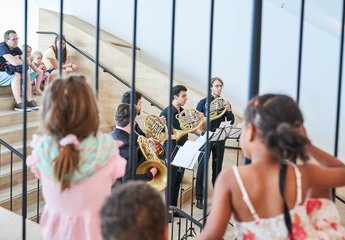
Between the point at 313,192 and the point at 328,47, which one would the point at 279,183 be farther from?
the point at 328,47

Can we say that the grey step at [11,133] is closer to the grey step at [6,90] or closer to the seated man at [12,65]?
the seated man at [12,65]

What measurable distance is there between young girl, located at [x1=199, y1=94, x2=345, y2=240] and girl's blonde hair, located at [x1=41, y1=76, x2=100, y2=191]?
444 millimetres

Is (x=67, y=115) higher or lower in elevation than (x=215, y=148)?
higher

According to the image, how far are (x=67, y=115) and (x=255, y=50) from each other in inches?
26.8

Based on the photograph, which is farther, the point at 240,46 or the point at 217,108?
the point at 240,46

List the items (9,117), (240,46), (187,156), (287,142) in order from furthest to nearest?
(240,46), (9,117), (187,156), (287,142)

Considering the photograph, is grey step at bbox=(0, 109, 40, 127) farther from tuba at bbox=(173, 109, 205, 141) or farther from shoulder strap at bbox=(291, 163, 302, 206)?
shoulder strap at bbox=(291, 163, 302, 206)

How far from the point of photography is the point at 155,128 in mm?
4805

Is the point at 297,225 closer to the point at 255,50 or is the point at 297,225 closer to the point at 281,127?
the point at 281,127

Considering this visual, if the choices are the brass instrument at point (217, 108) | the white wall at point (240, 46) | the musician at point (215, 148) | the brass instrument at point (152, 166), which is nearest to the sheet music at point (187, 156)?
the brass instrument at point (152, 166)

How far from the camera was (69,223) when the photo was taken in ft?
4.69

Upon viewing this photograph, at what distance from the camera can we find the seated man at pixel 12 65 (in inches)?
210

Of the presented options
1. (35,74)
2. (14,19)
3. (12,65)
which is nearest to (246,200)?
(12,65)

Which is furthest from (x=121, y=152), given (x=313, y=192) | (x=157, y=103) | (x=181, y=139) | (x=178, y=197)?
(x=157, y=103)
